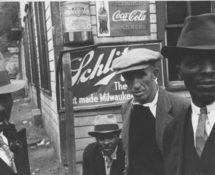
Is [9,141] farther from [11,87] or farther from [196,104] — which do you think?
[196,104]

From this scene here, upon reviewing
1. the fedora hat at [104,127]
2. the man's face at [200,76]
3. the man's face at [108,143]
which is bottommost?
the man's face at [108,143]

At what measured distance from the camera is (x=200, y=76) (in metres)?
1.92

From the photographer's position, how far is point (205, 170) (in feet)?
6.18

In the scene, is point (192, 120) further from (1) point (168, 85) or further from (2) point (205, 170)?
(1) point (168, 85)

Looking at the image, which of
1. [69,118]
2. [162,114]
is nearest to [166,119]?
[162,114]

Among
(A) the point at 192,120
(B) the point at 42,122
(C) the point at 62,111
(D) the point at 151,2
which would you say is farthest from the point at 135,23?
(B) the point at 42,122

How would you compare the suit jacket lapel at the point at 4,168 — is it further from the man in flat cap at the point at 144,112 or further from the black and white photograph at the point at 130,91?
the man in flat cap at the point at 144,112

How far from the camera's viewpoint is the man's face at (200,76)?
1892 mm

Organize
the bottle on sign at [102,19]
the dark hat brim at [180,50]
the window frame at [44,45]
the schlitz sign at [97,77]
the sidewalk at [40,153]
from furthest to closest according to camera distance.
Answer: the window frame at [44,45]
the sidewalk at [40,153]
the bottle on sign at [102,19]
the schlitz sign at [97,77]
the dark hat brim at [180,50]

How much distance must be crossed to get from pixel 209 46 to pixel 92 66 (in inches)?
150

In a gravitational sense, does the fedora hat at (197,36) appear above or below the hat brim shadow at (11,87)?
above

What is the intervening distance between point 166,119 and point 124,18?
10.2 feet

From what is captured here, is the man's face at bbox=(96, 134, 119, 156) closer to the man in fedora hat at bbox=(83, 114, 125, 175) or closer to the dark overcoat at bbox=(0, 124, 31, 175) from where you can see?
the man in fedora hat at bbox=(83, 114, 125, 175)

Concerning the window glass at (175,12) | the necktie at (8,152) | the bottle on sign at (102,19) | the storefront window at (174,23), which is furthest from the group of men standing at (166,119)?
the window glass at (175,12)
